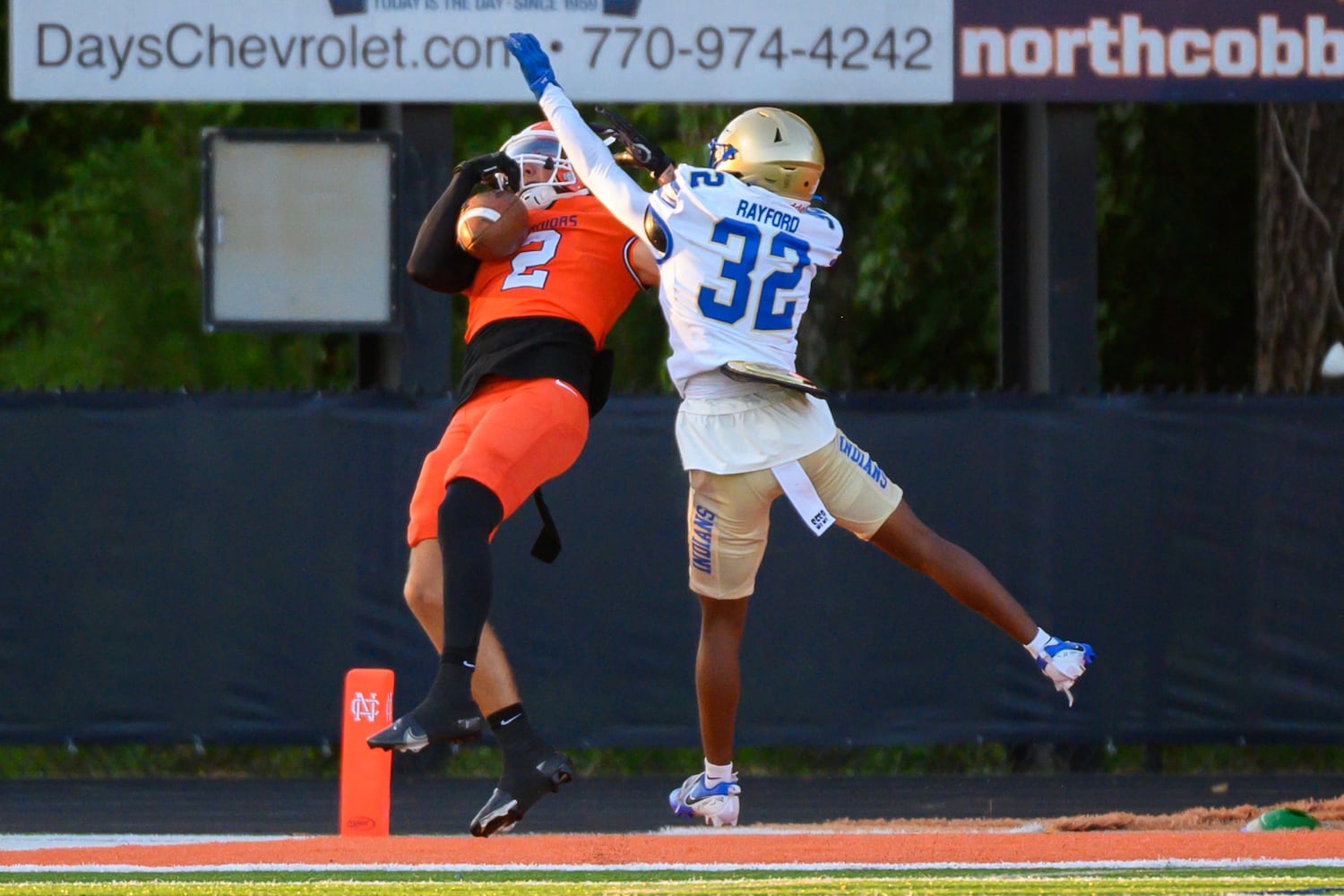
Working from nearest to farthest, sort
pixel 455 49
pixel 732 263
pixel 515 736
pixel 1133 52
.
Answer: pixel 515 736 < pixel 732 263 < pixel 455 49 < pixel 1133 52

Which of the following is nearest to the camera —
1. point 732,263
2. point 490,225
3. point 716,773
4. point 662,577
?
point 490,225

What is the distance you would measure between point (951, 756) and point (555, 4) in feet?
13.4

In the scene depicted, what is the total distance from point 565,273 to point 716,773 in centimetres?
171

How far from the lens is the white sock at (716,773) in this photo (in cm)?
636

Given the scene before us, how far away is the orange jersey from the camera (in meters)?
5.66

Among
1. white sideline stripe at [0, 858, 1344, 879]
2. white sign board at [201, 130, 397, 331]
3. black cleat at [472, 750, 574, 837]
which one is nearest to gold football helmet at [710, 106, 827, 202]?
black cleat at [472, 750, 574, 837]

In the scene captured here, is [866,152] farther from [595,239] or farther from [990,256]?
[595,239]

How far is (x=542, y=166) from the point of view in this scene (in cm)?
586

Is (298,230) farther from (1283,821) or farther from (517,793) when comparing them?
(1283,821)

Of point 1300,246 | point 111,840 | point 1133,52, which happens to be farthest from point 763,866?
point 1300,246

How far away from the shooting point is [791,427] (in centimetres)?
597

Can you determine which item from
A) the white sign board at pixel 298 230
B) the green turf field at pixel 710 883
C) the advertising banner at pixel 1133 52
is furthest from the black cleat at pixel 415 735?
the advertising banner at pixel 1133 52

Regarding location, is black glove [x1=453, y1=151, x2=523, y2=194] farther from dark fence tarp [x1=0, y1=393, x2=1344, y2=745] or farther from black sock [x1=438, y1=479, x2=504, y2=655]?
dark fence tarp [x1=0, y1=393, x2=1344, y2=745]

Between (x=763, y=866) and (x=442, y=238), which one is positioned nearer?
(x=763, y=866)
